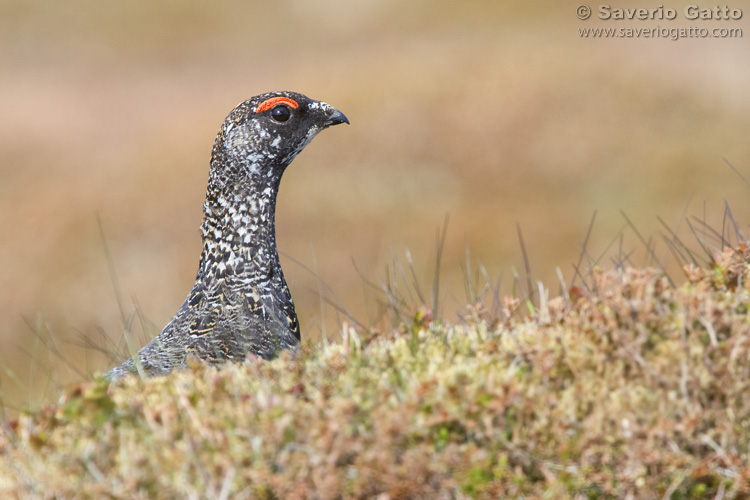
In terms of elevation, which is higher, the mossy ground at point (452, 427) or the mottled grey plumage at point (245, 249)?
the mottled grey plumage at point (245, 249)

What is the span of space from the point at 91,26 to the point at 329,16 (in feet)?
42.4

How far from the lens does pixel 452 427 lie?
307cm

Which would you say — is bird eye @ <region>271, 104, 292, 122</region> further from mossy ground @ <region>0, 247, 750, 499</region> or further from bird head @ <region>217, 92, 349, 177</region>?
mossy ground @ <region>0, 247, 750, 499</region>

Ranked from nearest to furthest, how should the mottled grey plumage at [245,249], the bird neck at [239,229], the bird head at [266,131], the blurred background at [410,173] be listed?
the mottled grey plumage at [245,249] → the bird neck at [239,229] → the bird head at [266,131] → the blurred background at [410,173]

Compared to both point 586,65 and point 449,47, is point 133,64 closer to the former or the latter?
point 449,47

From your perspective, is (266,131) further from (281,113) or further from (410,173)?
(410,173)

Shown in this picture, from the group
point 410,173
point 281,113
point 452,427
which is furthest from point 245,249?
point 410,173

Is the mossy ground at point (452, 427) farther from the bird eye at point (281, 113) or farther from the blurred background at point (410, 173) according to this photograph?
the blurred background at point (410, 173)

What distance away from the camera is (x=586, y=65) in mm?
21297

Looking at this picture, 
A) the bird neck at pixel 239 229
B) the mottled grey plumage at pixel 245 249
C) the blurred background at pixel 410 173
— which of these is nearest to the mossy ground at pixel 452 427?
the mottled grey plumage at pixel 245 249

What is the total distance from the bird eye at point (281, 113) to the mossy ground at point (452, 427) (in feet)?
10.5

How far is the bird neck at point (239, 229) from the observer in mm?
5844

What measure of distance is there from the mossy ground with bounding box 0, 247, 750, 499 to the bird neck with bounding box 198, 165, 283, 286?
7.48 feet

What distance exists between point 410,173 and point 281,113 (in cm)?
1311
